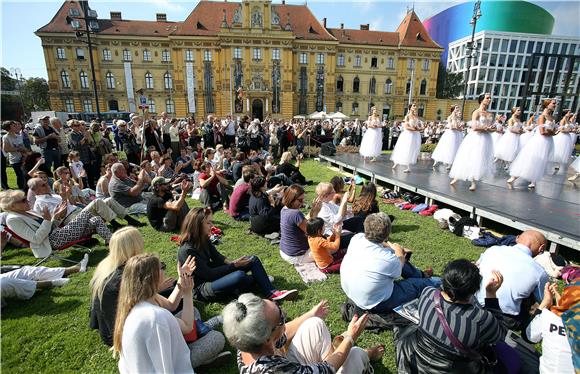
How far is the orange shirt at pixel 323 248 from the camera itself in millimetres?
4207

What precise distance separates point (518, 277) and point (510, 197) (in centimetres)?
502

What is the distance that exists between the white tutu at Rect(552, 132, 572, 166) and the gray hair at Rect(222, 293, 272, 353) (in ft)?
42.1

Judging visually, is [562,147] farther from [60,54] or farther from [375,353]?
[60,54]

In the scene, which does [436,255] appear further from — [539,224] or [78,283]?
[78,283]

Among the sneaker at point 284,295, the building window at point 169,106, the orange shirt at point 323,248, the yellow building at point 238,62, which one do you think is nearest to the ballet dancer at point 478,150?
the orange shirt at point 323,248

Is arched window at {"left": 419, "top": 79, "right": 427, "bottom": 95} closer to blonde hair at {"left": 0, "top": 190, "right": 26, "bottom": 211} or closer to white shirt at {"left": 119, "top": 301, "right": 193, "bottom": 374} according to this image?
blonde hair at {"left": 0, "top": 190, "right": 26, "bottom": 211}

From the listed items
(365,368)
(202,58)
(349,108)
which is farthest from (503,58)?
(365,368)

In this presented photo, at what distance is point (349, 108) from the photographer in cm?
5347

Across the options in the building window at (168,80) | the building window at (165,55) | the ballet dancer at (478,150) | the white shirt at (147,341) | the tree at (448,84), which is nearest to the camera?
the white shirt at (147,341)

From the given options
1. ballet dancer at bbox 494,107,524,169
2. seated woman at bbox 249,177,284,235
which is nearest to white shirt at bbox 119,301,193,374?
seated woman at bbox 249,177,284,235

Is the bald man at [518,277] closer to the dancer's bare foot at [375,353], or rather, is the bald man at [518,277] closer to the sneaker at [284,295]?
the dancer's bare foot at [375,353]

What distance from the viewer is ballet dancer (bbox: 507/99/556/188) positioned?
798 centimetres

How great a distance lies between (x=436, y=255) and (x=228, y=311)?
14.5ft

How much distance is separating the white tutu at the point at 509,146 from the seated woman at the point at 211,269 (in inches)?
405
